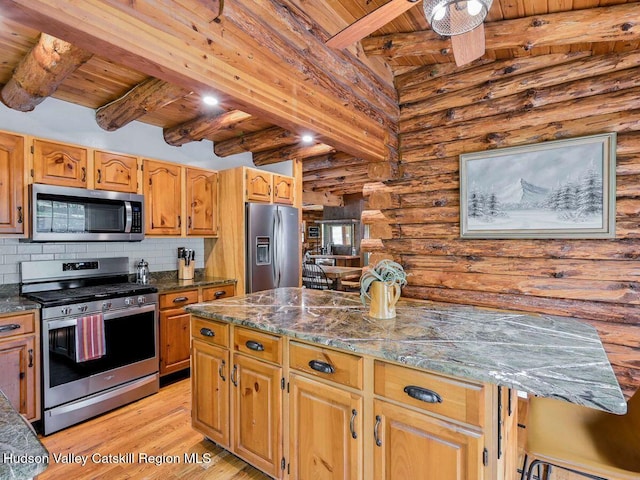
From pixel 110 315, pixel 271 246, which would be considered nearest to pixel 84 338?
pixel 110 315

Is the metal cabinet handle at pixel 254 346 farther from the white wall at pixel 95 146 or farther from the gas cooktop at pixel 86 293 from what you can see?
the white wall at pixel 95 146

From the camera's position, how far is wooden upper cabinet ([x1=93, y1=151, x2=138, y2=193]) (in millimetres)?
2994

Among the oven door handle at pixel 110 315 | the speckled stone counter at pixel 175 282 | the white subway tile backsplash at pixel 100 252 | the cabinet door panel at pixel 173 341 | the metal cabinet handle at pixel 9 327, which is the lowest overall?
the cabinet door panel at pixel 173 341

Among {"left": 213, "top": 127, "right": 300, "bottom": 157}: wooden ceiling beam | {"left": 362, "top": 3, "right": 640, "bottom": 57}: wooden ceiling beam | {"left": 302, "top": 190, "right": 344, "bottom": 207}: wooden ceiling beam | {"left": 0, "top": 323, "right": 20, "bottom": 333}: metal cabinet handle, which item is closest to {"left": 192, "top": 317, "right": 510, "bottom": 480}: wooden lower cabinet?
{"left": 0, "top": 323, "right": 20, "bottom": 333}: metal cabinet handle

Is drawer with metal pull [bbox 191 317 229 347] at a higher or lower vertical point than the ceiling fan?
lower

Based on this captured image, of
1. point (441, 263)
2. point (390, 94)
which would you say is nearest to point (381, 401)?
point (441, 263)

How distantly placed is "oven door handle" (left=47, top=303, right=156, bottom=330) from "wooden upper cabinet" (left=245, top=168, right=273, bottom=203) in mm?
1550

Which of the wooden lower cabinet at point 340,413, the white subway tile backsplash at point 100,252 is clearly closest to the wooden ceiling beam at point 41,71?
the white subway tile backsplash at point 100,252

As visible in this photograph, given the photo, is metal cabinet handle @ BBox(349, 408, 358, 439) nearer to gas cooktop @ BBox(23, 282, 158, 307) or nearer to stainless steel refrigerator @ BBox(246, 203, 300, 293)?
gas cooktop @ BBox(23, 282, 158, 307)

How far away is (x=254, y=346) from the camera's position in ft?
6.16

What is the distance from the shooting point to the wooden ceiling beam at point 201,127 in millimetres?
3217

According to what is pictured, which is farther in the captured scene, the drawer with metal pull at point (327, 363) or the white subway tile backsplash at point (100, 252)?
the white subway tile backsplash at point (100, 252)

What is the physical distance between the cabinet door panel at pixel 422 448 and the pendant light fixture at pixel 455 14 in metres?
1.73

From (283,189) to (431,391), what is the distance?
347cm
